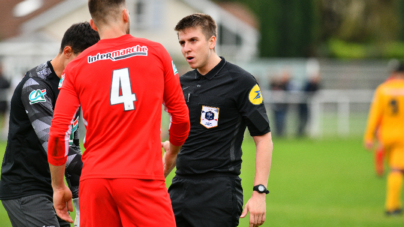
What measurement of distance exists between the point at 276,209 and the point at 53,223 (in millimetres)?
6004

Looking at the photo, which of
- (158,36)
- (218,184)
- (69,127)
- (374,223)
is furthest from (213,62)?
(158,36)

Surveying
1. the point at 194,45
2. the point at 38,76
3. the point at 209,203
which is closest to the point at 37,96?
the point at 38,76

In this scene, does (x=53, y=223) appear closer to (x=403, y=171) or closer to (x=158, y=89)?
(x=158, y=89)

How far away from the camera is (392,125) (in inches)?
382

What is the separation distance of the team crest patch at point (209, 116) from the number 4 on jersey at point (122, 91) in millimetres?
1171

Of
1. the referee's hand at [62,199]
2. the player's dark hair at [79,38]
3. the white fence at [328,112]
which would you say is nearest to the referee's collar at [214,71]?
the player's dark hair at [79,38]

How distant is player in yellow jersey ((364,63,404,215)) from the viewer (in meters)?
9.38

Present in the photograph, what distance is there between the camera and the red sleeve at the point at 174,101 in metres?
3.33

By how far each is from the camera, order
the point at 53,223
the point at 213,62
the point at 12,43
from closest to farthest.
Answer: the point at 53,223 < the point at 213,62 < the point at 12,43

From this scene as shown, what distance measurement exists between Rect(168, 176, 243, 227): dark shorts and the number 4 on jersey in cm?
127

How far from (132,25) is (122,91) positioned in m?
32.7

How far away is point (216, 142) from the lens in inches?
167

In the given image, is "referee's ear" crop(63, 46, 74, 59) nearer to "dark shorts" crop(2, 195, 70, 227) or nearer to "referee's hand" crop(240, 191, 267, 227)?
"dark shorts" crop(2, 195, 70, 227)

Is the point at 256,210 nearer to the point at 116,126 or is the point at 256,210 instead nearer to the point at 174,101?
the point at 174,101
